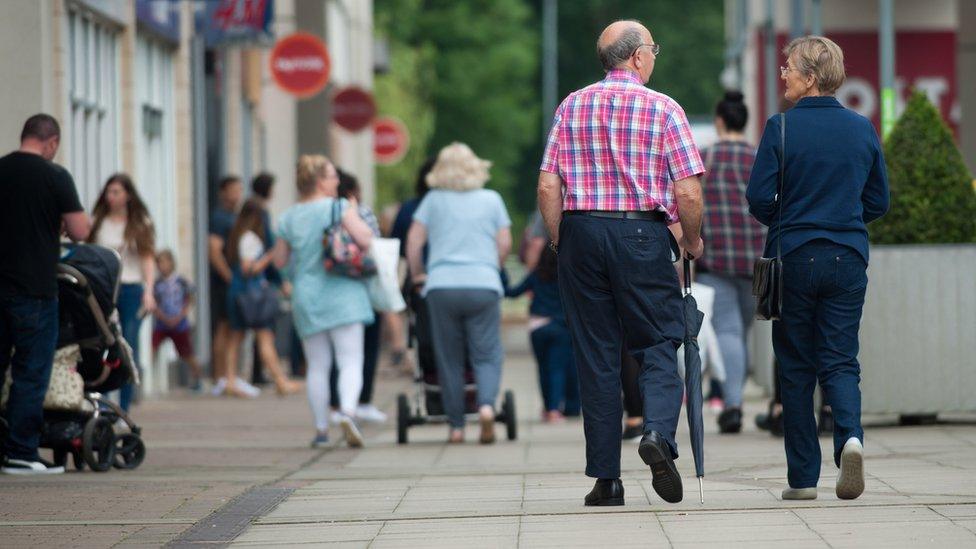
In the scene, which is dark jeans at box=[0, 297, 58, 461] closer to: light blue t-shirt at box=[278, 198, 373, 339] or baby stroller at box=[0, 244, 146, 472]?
baby stroller at box=[0, 244, 146, 472]

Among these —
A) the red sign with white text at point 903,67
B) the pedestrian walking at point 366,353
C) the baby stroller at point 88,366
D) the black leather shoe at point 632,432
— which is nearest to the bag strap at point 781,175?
the baby stroller at point 88,366

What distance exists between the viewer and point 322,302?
12.2 m

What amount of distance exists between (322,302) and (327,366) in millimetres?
412

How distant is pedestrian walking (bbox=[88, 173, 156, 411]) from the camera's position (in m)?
13.5

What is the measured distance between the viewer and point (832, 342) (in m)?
7.60

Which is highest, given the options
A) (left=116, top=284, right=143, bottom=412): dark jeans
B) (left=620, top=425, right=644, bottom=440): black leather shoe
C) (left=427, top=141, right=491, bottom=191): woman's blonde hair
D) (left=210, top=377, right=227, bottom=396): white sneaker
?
(left=427, top=141, right=491, bottom=191): woman's blonde hair

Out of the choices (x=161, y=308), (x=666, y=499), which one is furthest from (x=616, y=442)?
(x=161, y=308)

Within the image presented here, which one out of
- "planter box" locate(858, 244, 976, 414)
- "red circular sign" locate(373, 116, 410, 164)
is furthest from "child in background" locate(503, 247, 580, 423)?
"red circular sign" locate(373, 116, 410, 164)

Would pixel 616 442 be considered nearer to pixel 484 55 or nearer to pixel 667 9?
pixel 484 55

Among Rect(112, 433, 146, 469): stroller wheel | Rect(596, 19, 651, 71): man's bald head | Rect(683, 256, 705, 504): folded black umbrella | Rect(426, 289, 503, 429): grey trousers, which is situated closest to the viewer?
Rect(683, 256, 705, 504): folded black umbrella

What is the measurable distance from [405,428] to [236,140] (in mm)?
12333

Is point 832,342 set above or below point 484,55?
below

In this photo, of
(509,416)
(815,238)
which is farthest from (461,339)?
(815,238)

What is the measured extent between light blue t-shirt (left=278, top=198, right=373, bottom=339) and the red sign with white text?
9864mm
